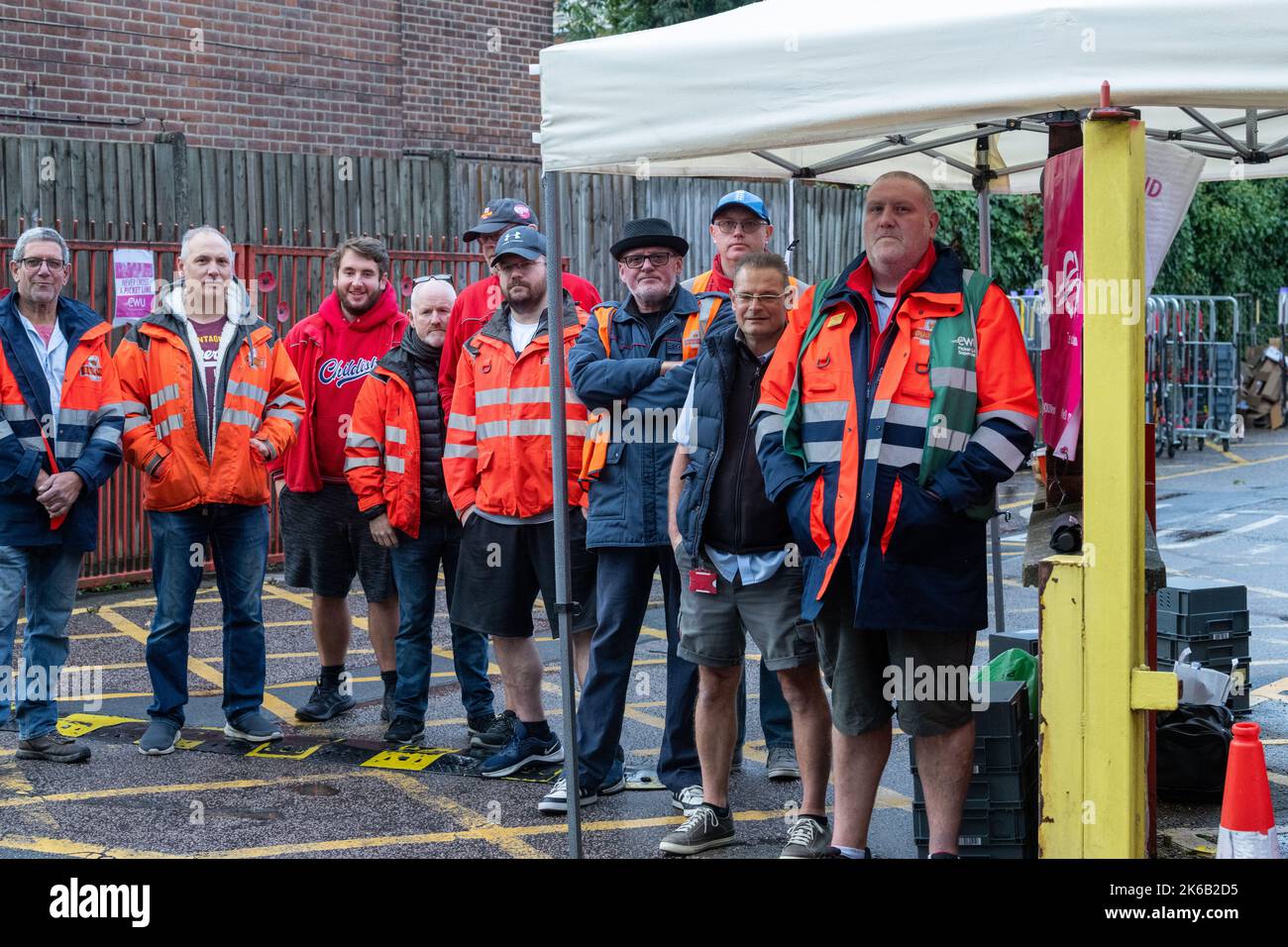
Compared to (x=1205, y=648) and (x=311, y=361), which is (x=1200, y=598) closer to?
(x=1205, y=648)

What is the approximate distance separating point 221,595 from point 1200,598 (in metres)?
4.41

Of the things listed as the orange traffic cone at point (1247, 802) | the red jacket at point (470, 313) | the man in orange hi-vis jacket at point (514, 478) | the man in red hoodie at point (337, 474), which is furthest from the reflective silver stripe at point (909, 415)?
the man in red hoodie at point (337, 474)

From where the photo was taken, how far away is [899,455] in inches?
184

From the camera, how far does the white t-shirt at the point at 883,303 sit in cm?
485

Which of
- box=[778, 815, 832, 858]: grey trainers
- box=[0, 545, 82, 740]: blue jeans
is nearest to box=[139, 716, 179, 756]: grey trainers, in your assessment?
box=[0, 545, 82, 740]: blue jeans

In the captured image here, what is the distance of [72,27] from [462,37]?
4591mm

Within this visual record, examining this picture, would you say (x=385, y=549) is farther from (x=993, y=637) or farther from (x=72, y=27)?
(x=72, y=27)

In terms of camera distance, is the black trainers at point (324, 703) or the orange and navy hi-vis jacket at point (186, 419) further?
the black trainers at point (324, 703)

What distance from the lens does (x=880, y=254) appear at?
4.81 m

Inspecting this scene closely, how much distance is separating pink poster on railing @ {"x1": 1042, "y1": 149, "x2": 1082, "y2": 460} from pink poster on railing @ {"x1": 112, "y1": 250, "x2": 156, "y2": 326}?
24.4ft

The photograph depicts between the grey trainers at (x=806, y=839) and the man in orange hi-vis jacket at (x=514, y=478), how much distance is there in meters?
1.32

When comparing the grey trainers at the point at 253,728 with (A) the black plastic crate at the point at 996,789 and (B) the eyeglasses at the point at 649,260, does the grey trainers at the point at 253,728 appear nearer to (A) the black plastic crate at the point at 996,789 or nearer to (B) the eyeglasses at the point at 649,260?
(B) the eyeglasses at the point at 649,260

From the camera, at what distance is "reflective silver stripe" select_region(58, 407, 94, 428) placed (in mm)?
6812

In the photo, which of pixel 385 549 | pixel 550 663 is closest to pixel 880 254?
pixel 385 549
